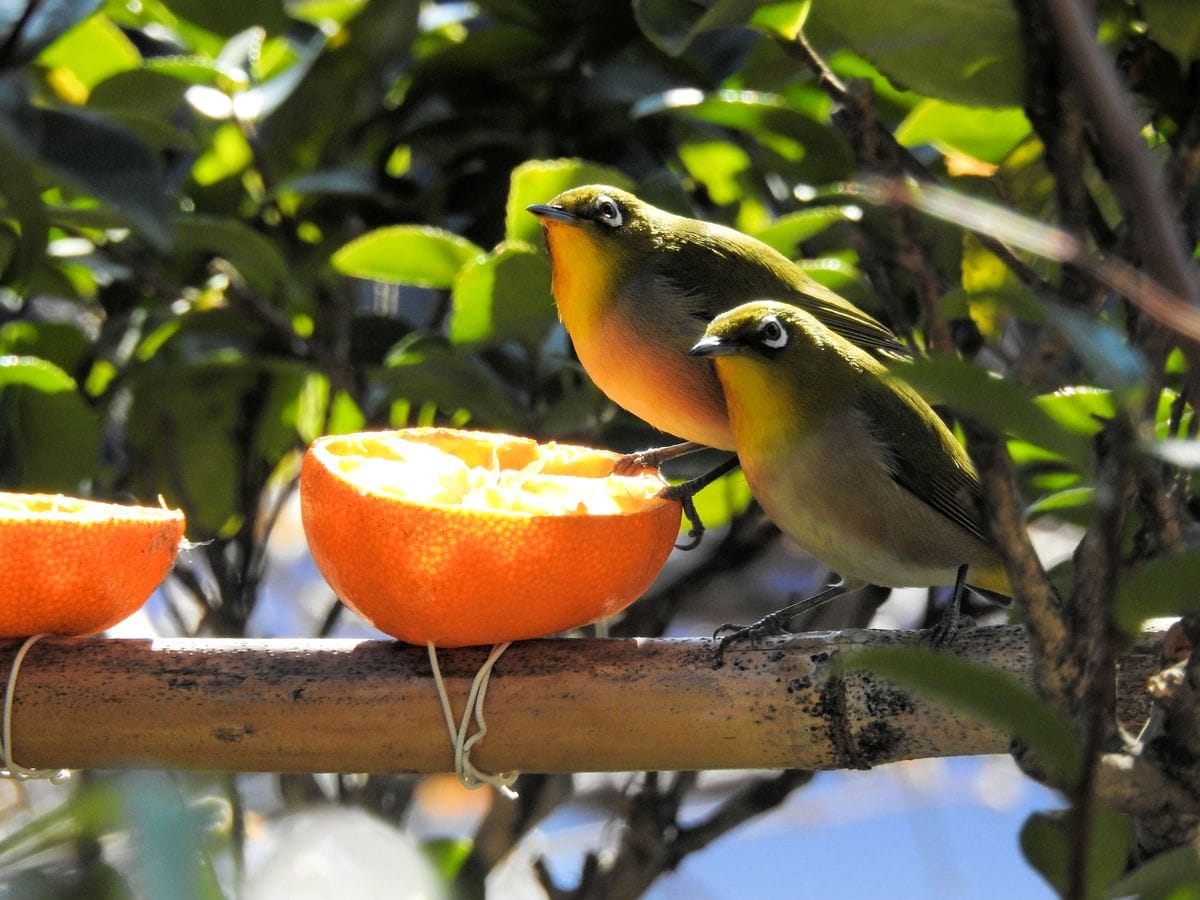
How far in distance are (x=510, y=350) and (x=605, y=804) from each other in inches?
40.7

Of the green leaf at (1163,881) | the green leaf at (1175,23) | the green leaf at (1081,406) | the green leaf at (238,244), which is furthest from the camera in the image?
the green leaf at (238,244)

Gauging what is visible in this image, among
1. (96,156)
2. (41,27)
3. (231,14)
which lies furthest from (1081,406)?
(231,14)

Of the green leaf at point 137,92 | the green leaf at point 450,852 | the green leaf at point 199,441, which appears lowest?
the green leaf at point 450,852

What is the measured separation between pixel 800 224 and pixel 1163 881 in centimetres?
94

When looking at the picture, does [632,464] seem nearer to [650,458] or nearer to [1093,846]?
[650,458]

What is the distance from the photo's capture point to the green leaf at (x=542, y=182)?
4.89 ft

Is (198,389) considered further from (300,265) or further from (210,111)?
(210,111)

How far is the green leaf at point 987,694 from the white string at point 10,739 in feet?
2.71

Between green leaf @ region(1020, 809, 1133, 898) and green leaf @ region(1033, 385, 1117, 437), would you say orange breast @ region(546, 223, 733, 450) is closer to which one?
green leaf @ region(1033, 385, 1117, 437)

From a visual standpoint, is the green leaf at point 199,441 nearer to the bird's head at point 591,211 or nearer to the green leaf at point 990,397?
the bird's head at point 591,211

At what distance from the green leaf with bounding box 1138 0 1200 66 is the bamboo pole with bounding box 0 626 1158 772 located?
47 cm

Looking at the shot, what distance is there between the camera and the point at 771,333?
1.24 metres

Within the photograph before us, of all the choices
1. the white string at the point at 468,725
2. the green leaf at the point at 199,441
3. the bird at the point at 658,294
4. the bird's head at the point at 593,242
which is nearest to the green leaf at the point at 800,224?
the bird at the point at 658,294

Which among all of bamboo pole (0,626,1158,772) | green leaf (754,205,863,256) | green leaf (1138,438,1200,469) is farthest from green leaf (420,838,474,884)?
green leaf (1138,438,1200,469)
